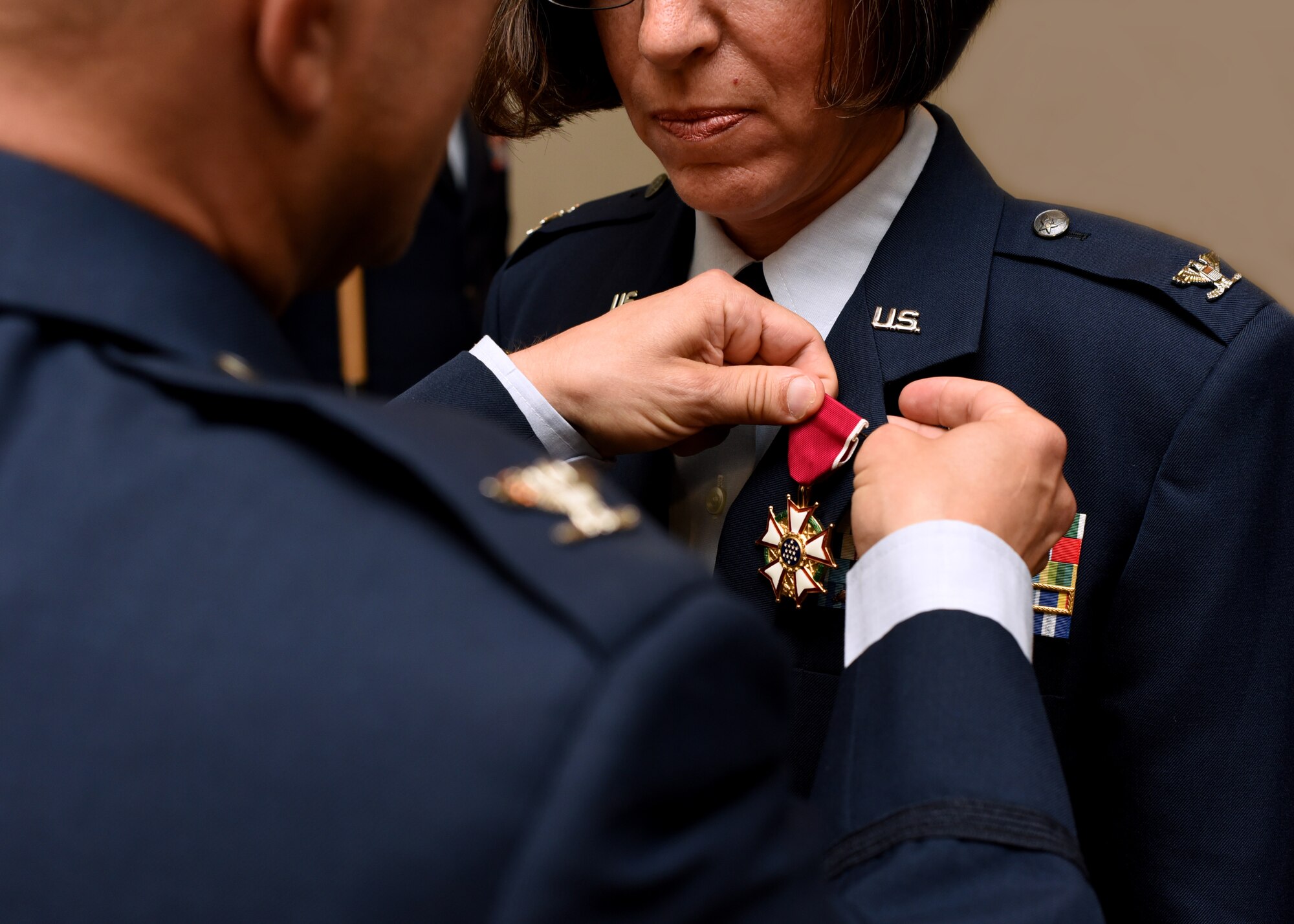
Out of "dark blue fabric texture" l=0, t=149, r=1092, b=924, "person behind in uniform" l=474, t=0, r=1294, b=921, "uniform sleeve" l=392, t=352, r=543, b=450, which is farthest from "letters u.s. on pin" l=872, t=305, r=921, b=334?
"dark blue fabric texture" l=0, t=149, r=1092, b=924

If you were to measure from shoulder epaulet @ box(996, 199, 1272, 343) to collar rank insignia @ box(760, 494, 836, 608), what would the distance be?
327 mm

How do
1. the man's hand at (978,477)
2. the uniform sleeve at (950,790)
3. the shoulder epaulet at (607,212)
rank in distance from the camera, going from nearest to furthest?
1. the uniform sleeve at (950,790)
2. the man's hand at (978,477)
3. the shoulder epaulet at (607,212)

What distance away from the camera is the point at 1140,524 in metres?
0.96

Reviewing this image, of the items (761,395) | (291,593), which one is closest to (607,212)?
(761,395)

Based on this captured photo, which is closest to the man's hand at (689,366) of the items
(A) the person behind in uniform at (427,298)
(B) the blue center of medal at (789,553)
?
(B) the blue center of medal at (789,553)

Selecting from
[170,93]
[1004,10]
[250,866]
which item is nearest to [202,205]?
[170,93]

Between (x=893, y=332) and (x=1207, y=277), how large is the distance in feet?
0.90

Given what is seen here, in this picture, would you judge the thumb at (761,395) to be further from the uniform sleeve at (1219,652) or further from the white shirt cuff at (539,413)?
the uniform sleeve at (1219,652)

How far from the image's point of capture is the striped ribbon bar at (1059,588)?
97 cm

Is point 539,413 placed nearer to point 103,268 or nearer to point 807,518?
point 807,518

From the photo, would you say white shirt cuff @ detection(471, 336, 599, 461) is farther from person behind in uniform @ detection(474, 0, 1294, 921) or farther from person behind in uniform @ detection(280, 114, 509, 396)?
person behind in uniform @ detection(280, 114, 509, 396)

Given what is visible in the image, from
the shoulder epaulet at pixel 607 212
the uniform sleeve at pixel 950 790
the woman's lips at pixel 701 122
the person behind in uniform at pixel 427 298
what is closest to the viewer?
the uniform sleeve at pixel 950 790

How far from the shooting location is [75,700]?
0.42 metres

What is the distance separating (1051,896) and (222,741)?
0.43m
